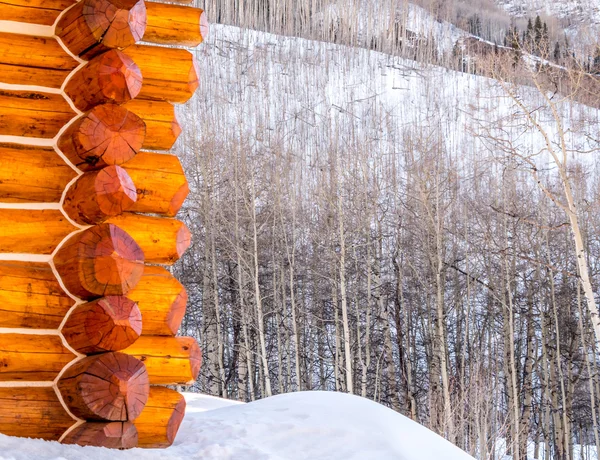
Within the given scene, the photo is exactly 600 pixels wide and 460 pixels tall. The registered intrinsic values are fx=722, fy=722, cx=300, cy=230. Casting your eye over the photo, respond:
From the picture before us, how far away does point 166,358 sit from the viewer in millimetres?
4805

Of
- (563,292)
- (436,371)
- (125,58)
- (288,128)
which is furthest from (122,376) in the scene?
(288,128)

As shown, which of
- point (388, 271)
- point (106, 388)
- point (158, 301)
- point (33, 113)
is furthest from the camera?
point (388, 271)

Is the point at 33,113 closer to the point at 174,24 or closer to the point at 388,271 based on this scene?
the point at 174,24

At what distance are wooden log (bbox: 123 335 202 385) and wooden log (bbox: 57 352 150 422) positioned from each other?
0.58 m

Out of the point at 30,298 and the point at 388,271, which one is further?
the point at 388,271

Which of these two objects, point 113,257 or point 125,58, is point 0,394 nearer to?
point 113,257

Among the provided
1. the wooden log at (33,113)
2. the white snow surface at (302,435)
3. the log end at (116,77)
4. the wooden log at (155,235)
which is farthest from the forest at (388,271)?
the log end at (116,77)

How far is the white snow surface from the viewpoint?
462 centimetres

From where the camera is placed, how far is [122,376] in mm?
4066

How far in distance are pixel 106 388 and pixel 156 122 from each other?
1.99m

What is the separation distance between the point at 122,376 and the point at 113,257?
0.67 metres

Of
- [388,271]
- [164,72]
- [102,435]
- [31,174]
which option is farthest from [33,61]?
[388,271]

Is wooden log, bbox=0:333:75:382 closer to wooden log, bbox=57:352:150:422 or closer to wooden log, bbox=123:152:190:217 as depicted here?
wooden log, bbox=57:352:150:422

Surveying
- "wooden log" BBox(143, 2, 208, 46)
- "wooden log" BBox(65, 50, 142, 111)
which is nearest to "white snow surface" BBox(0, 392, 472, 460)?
"wooden log" BBox(65, 50, 142, 111)
